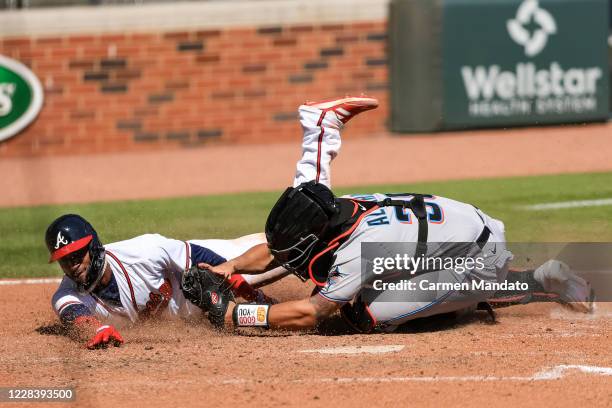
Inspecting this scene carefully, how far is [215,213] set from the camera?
10.6 meters

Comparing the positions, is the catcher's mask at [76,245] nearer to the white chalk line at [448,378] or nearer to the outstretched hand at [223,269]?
the outstretched hand at [223,269]

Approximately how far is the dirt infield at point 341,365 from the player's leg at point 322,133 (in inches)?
45.7

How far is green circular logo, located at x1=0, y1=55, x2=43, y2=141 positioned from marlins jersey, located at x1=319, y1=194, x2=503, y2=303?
968 centimetres

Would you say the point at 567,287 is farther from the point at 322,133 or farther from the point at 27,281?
the point at 27,281

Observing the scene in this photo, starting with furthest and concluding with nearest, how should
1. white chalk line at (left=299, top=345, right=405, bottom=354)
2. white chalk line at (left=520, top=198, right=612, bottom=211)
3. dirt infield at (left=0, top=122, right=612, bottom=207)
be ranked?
dirt infield at (left=0, top=122, right=612, bottom=207) < white chalk line at (left=520, top=198, right=612, bottom=211) < white chalk line at (left=299, top=345, right=405, bottom=354)

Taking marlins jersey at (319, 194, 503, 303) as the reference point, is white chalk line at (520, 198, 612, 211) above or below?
below

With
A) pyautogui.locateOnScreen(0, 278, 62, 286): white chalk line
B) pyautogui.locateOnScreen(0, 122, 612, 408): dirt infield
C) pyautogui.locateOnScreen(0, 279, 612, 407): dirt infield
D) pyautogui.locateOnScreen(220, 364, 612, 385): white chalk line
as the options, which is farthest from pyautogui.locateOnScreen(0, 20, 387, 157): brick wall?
pyautogui.locateOnScreen(220, 364, 612, 385): white chalk line

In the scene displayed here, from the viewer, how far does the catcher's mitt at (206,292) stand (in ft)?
20.6

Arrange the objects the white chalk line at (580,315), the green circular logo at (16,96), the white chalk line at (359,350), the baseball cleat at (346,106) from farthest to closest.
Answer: the green circular logo at (16,96) < the baseball cleat at (346,106) < the white chalk line at (580,315) < the white chalk line at (359,350)

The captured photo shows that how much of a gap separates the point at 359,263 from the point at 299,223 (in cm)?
42

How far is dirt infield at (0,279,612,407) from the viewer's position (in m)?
4.98

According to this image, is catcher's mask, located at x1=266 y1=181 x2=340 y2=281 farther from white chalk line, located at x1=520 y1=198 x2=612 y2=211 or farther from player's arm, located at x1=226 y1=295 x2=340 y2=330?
white chalk line, located at x1=520 y1=198 x2=612 y2=211
